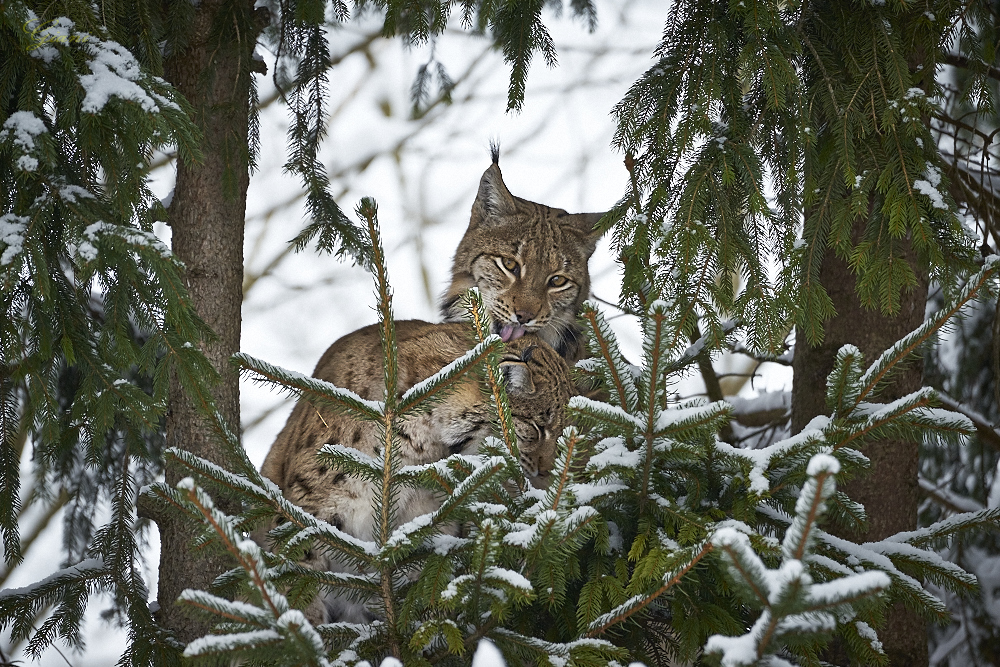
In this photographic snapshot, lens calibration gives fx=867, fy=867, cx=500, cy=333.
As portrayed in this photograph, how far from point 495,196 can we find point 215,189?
5.72ft

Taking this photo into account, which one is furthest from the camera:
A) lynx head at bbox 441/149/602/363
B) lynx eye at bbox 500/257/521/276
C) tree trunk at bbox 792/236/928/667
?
lynx eye at bbox 500/257/521/276

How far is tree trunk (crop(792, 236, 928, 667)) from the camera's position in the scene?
353 centimetres

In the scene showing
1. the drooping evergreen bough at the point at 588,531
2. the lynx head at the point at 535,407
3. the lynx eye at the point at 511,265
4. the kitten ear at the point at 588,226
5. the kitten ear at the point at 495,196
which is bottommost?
the drooping evergreen bough at the point at 588,531

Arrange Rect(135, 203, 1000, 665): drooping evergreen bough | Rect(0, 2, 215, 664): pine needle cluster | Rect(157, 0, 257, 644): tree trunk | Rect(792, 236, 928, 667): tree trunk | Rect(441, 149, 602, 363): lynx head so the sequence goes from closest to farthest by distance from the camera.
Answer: Rect(135, 203, 1000, 665): drooping evergreen bough < Rect(0, 2, 215, 664): pine needle cluster < Rect(792, 236, 928, 667): tree trunk < Rect(157, 0, 257, 644): tree trunk < Rect(441, 149, 602, 363): lynx head

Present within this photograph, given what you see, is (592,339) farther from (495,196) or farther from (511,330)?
(495,196)

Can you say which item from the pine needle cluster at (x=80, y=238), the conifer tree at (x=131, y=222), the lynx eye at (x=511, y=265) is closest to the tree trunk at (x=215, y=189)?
the conifer tree at (x=131, y=222)

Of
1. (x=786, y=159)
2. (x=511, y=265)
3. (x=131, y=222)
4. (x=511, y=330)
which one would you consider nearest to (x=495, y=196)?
(x=511, y=265)

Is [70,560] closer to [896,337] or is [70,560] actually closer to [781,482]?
[781,482]

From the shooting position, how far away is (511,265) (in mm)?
4805

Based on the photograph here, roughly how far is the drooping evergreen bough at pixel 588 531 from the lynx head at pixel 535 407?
0.88 metres

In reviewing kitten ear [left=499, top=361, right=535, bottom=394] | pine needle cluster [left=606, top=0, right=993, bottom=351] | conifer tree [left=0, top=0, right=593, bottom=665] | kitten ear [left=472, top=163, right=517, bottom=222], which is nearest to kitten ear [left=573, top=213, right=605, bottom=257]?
kitten ear [left=472, top=163, right=517, bottom=222]

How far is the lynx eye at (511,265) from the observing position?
4.79m

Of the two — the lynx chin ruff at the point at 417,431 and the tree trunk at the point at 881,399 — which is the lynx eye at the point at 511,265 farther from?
the tree trunk at the point at 881,399

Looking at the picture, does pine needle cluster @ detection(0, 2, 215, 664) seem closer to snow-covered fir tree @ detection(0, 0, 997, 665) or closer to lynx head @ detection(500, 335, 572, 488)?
snow-covered fir tree @ detection(0, 0, 997, 665)
